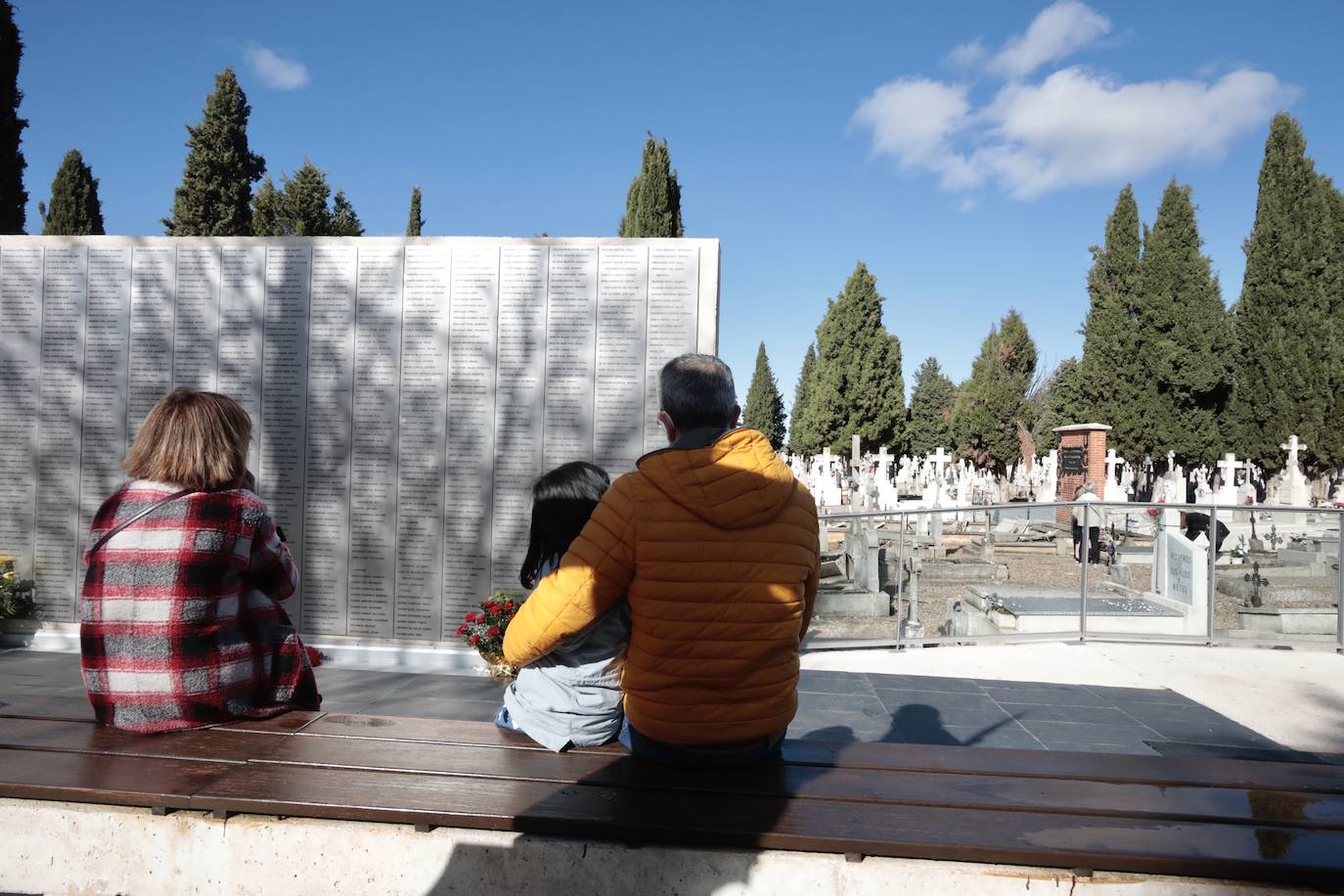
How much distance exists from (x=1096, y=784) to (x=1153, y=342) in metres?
37.7

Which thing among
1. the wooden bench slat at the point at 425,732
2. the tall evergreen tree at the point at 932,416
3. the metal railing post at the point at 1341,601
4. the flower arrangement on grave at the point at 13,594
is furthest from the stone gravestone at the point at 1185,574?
the tall evergreen tree at the point at 932,416

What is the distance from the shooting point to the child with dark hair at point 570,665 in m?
2.44

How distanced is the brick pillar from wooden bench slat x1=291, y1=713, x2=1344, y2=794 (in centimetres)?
2190

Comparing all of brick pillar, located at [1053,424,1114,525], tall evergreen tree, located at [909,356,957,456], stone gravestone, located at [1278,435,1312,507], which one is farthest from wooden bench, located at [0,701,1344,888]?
tall evergreen tree, located at [909,356,957,456]

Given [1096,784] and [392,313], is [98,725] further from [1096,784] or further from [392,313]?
[392,313]

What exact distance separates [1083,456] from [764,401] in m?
45.0

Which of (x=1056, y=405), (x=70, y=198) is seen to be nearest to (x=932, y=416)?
(x=1056, y=405)

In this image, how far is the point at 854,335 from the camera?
42281 millimetres

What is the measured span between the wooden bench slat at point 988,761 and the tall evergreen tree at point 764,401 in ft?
213

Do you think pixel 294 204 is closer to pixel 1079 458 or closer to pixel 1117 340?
pixel 1079 458

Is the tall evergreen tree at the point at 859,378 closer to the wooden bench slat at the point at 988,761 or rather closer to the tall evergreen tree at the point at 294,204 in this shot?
the tall evergreen tree at the point at 294,204

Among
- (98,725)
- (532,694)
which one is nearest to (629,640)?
(532,694)

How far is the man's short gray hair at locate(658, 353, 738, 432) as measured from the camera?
227cm

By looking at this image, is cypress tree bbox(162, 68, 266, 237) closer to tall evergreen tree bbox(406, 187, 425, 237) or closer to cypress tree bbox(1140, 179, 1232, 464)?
tall evergreen tree bbox(406, 187, 425, 237)
